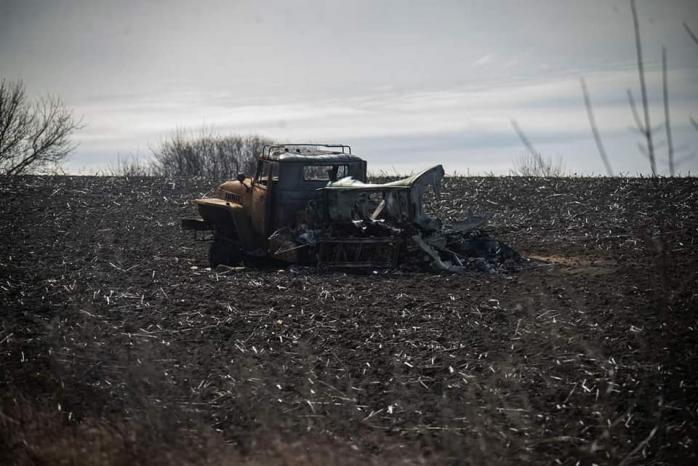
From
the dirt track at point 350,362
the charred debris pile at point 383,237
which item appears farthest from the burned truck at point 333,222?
the dirt track at point 350,362

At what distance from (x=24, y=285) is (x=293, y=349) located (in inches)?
221

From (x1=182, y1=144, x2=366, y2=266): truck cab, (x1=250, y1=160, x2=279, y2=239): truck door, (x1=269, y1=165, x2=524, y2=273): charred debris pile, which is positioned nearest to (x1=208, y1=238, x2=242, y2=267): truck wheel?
(x1=182, y1=144, x2=366, y2=266): truck cab

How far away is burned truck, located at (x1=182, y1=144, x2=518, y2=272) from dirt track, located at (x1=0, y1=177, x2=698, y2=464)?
0.57 meters

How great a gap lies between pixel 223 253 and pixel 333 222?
244 centimetres

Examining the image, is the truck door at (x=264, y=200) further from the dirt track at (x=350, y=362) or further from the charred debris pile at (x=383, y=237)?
the dirt track at (x=350, y=362)

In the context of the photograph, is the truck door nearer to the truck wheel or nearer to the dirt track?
the truck wheel

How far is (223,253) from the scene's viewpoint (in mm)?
15031

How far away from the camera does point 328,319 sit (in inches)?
395

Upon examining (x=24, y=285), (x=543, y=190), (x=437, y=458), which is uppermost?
(x=543, y=190)

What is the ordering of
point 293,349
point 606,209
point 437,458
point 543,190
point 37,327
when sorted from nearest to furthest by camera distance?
1. point 437,458
2. point 293,349
3. point 37,327
4. point 606,209
5. point 543,190

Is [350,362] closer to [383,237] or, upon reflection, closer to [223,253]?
[383,237]

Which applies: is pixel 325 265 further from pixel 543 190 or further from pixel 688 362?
pixel 543 190

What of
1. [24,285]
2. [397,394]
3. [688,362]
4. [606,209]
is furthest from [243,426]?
[606,209]

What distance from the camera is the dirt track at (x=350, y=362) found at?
19.8ft
